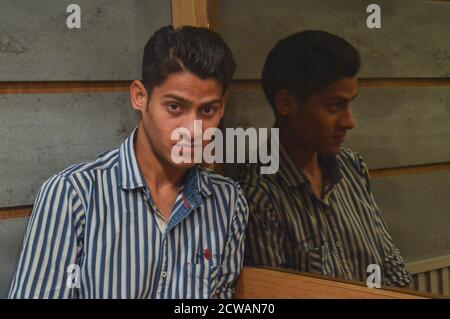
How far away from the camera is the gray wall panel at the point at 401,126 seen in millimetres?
1415

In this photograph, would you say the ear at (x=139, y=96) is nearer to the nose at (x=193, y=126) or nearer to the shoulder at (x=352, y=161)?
the nose at (x=193, y=126)

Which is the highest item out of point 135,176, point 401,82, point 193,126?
point 401,82

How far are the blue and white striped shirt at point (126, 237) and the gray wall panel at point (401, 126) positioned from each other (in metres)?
0.36

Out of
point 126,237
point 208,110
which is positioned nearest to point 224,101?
point 208,110

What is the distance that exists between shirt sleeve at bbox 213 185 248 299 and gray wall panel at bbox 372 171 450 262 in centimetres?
34

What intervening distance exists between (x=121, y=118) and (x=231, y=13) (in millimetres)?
391

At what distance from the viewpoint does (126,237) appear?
4.47 ft

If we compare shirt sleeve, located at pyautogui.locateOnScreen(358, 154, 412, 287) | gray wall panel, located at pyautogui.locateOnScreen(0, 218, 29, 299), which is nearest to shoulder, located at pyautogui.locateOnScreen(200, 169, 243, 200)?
shirt sleeve, located at pyautogui.locateOnScreen(358, 154, 412, 287)

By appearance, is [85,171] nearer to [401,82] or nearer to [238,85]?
[238,85]

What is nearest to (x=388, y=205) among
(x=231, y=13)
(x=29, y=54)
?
(x=231, y=13)

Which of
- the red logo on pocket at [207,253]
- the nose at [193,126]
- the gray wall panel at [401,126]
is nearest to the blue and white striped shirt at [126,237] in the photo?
the red logo on pocket at [207,253]

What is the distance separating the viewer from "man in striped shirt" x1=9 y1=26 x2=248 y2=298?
4.22 ft

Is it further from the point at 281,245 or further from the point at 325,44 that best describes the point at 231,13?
the point at 281,245

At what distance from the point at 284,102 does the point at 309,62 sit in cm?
12
